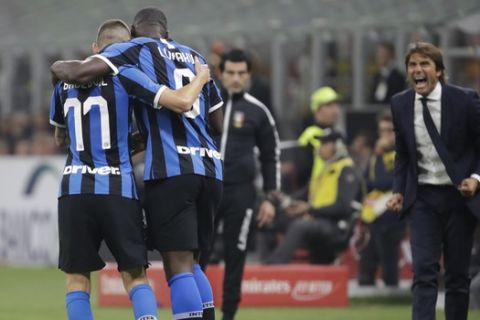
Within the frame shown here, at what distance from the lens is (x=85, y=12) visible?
844 inches

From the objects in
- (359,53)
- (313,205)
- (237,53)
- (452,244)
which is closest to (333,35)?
(359,53)

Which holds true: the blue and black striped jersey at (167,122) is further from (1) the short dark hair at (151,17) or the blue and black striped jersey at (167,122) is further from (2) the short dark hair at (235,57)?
(2) the short dark hair at (235,57)

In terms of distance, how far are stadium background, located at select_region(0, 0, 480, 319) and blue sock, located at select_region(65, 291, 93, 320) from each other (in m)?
4.55

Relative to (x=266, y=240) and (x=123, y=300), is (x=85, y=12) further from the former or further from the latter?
(x=123, y=300)

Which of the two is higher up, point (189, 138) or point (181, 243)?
point (189, 138)

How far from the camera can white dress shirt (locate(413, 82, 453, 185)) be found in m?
10.2

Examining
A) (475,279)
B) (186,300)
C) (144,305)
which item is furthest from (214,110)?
(475,279)

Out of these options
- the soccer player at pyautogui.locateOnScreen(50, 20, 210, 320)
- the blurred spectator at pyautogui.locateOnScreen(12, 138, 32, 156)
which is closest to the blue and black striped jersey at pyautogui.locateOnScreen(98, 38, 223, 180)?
the soccer player at pyautogui.locateOnScreen(50, 20, 210, 320)

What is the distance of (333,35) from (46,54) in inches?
299

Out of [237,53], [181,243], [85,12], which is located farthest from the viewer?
[85,12]

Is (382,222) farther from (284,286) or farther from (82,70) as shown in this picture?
(82,70)

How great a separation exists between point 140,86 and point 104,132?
34cm

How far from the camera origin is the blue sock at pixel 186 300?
29.8 feet

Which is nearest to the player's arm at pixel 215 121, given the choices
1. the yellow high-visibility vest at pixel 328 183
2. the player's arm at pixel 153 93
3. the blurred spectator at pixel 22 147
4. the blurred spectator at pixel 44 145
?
the player's arm at pixel 153 93
